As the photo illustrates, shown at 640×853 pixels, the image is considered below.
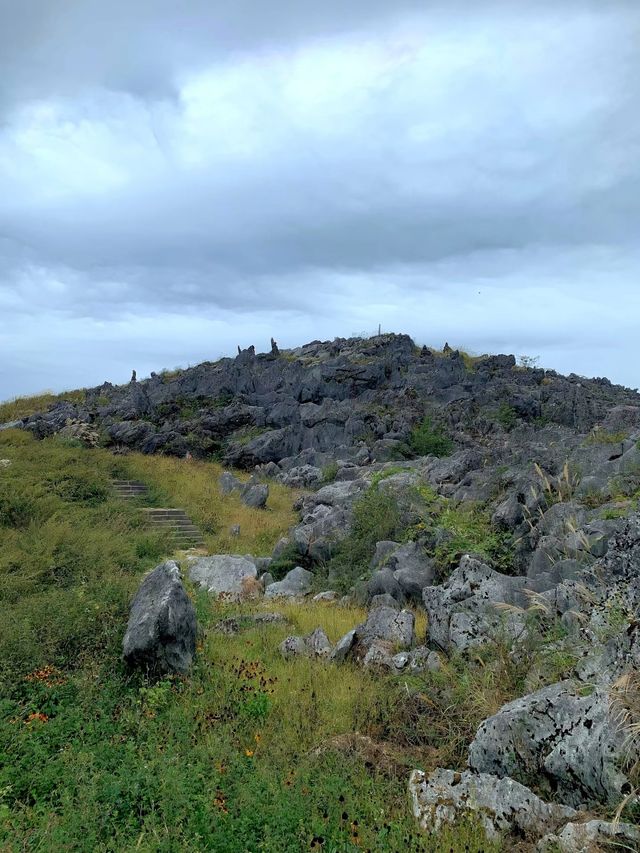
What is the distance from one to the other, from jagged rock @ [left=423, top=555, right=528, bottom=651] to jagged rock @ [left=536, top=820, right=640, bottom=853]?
2.60m

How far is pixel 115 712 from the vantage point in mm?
5844

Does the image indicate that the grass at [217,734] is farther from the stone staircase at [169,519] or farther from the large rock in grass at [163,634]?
the stone staircase at [169,519]

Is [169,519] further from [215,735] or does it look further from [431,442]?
[431,442]

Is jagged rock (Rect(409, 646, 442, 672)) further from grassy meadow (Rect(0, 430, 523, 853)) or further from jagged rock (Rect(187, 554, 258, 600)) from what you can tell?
jagged rock (Rect(187, 554, 258, 600))

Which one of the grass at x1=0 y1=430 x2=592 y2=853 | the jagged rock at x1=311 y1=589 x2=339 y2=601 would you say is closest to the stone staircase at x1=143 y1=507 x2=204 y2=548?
the jagged rock at x1=311 y1=589 x2=339 y2=601

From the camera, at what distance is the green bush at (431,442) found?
90.2 ft

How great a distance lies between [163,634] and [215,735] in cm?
165

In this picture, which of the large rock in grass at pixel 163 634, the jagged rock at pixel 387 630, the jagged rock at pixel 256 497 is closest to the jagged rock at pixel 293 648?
A: the jagged rock at pixel 387 630

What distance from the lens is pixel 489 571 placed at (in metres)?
7.36

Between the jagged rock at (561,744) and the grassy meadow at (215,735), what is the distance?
0.53 m

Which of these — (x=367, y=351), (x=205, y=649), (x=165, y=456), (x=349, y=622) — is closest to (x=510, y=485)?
(x=349, y=622)

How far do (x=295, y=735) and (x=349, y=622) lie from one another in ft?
11.8

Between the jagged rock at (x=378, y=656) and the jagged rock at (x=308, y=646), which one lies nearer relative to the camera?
the jagged rock at (x=378, y=656)

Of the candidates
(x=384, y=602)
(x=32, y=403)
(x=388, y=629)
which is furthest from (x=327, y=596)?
(x=32, y=403)
